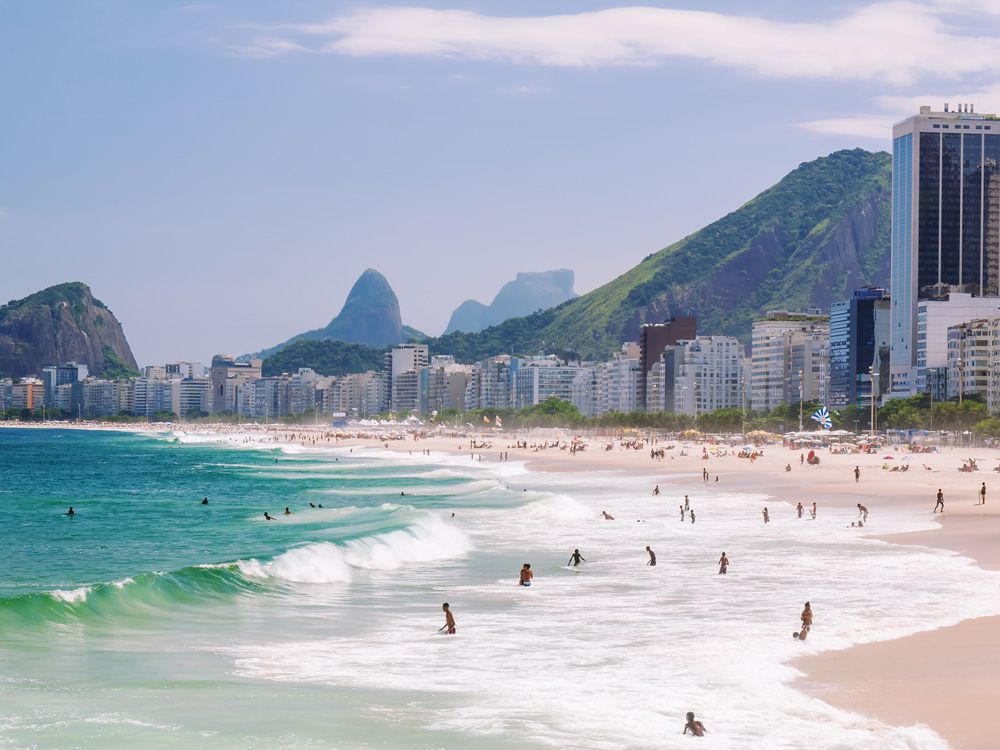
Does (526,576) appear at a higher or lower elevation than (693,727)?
lower

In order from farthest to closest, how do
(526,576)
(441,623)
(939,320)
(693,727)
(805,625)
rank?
(939,320) → (526,576) → (441,623) → (805,625) → (693,727)

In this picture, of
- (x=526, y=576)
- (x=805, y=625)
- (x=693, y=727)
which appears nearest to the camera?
(x=693, y=727)

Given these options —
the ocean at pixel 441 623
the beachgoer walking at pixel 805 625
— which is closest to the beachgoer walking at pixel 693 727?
the ocean at pixel 441 623

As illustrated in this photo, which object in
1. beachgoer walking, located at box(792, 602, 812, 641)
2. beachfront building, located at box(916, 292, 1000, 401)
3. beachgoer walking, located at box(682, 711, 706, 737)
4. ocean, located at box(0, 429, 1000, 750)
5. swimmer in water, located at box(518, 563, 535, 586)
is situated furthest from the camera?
beachfront building, located at box(916, 292, 1000, 401)

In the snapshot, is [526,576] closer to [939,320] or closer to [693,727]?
[693,727]

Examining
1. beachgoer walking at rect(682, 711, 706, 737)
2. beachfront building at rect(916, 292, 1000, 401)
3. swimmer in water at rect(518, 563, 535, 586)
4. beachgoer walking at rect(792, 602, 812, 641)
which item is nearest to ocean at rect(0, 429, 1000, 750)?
beachgoer walking at rect(682, 711, 706, 737)

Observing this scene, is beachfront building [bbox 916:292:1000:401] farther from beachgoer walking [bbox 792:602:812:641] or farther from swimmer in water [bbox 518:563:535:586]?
beachgoer walking [bbox 792:602:812:641]

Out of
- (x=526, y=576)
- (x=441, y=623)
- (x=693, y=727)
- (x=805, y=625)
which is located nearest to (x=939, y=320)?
(x=526, y=576)
